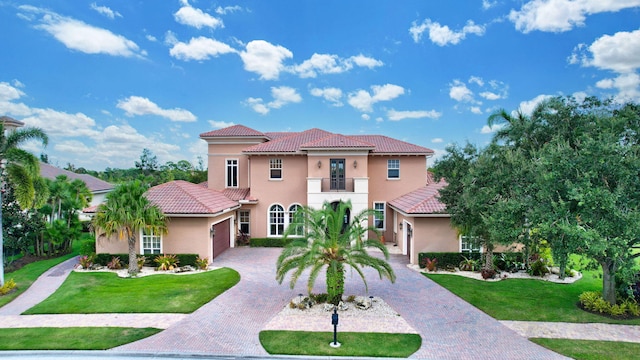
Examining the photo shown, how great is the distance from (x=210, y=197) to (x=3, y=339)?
12593mm

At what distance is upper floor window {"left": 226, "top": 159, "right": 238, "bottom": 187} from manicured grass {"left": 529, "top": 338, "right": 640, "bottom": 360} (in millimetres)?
22965

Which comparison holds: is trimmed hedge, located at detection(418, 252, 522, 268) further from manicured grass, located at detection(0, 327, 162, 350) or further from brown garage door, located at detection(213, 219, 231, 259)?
manicured grass, located at detection(0, 327, 162, 350)

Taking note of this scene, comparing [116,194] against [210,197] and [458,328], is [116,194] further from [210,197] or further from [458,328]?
[458,328]

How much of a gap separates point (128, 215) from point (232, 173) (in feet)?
39.2

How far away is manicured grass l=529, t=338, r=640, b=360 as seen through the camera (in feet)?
30.7

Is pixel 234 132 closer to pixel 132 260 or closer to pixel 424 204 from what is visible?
pixel 132 260

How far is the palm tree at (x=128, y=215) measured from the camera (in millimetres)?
16953

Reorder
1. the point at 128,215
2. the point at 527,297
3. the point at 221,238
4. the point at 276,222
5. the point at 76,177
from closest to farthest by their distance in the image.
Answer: the point at 527,297
the point at 128,215
the point at 221,238
the point at 276,222
the point at 76,177

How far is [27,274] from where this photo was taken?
59.1 feet

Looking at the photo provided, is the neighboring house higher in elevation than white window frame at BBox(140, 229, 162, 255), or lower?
higher

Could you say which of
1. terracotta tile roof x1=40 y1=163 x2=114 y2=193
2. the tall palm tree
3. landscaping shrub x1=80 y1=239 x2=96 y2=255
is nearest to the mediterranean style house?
landscaping shrub x1=80 y1=239 x2=96 y2=255

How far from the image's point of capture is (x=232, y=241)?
24719mm

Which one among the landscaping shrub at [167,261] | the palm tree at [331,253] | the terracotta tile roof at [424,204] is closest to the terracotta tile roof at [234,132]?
the landscaping shrub at [167,261]

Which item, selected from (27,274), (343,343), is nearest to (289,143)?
(27,274)
